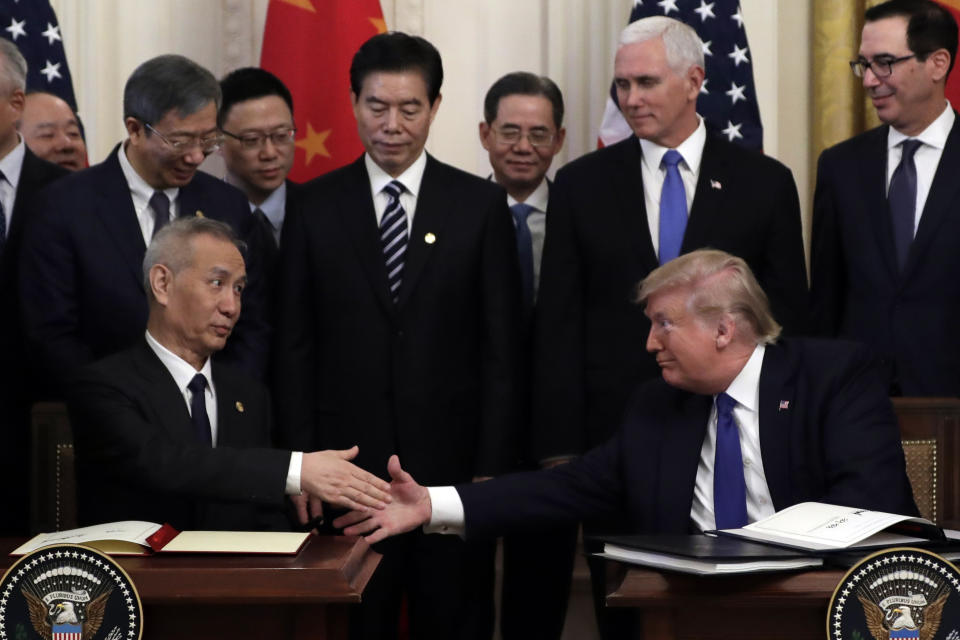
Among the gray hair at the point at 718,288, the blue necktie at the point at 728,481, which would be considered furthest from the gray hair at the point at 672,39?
the blue necktie at the point at 728,481

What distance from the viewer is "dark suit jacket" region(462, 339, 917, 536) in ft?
10.3

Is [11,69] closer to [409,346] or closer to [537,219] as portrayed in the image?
[409,346]

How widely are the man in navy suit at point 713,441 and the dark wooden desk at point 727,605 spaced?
0.68 meters

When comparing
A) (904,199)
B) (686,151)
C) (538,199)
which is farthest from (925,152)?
(538,199)

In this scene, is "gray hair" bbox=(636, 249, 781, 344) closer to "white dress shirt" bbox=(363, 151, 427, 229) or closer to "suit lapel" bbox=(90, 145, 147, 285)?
"white dress shirt" bbox=(363, 151, 427, 229)

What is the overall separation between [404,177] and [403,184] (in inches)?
1.1

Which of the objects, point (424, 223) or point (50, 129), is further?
point (50, 129)

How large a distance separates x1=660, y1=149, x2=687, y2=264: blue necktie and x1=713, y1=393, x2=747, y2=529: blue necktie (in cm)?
90

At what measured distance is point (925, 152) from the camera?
A: 4.36 m

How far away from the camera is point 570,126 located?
572 cm

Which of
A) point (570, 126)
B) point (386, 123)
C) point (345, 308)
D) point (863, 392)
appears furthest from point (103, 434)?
point (570, 126)

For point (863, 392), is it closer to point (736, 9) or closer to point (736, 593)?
point (736, 593)

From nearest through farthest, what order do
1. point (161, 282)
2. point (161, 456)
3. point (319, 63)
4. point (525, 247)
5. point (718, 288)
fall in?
point (161, 456)
point (718, 288)
point (161, 282)
point (525, 247)
point (319, 63)

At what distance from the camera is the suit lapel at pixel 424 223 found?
3.96m
